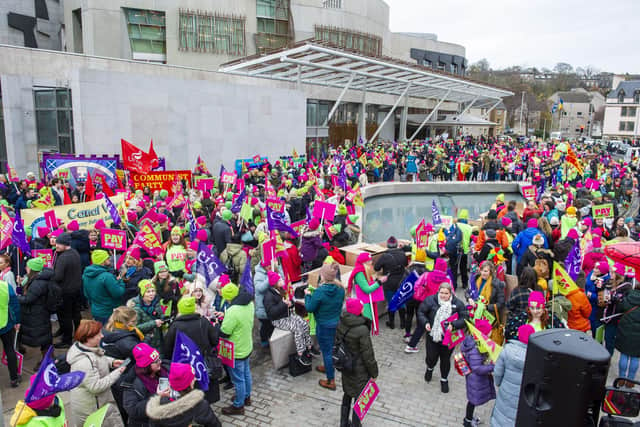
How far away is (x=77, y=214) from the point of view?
9945 millimetres

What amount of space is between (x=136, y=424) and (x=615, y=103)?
316 feet

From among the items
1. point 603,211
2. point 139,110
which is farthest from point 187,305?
point 139,110

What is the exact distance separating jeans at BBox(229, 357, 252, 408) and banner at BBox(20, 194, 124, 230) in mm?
5571

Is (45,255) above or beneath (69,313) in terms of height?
above

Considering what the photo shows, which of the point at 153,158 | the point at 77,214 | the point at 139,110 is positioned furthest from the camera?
the point at 139,110

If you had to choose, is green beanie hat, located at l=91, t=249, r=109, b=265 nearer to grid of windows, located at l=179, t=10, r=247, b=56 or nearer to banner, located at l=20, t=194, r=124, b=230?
banner, located at l=20, t=194, r=124, b=230

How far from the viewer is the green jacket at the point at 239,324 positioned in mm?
5316

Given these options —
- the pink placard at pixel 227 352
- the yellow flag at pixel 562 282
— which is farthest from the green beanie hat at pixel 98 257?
the yellow flag at pixel 562 282

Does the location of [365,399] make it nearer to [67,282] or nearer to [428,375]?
[428,375]

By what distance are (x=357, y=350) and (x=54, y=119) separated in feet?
61.9

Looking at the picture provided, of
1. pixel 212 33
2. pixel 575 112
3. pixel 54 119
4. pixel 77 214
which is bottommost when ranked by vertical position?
pixel 77 214

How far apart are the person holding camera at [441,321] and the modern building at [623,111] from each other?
88422 millimetres

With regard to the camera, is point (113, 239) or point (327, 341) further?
point (113, 239)

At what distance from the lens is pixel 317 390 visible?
623 centimetres
